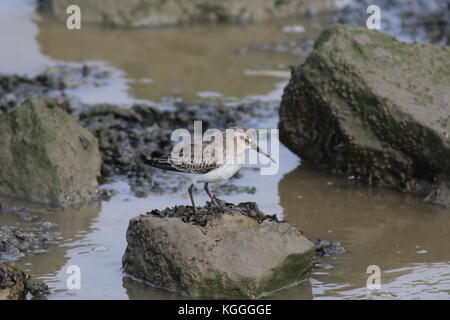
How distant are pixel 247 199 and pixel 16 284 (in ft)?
10.8

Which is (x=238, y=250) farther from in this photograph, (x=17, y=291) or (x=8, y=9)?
(x=8, y=9)

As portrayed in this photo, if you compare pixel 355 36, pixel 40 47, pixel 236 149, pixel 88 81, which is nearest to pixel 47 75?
pixel 88 81

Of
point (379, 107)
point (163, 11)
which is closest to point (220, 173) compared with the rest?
point (379, 107)

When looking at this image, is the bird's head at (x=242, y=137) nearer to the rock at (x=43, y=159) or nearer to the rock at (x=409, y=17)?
the rock at (x=43, y=159)

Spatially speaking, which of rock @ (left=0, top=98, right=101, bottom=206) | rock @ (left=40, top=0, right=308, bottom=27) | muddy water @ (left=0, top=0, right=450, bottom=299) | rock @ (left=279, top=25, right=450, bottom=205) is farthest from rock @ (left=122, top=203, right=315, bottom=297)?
rock @ (left=40, top=0, right=308, bottom=27)

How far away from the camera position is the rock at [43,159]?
9234 mm

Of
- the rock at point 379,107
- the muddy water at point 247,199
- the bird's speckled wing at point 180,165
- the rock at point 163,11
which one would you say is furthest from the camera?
the rock at point 163,11

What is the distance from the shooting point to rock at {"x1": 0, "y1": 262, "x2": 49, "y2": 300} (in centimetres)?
679

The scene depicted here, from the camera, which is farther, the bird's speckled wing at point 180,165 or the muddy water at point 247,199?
the bird's speckled wing at point 180,165

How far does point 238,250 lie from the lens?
6.93 metres

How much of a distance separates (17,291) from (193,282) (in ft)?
4.87

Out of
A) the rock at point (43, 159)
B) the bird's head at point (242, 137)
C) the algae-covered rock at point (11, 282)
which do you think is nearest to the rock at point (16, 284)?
the algae-covered rock at point (11, 282)

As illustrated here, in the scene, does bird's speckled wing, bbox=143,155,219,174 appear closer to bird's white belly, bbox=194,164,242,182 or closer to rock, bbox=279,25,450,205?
bird's white belly, bbox=194,164,242,182

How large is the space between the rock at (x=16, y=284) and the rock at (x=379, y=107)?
4.22 m
